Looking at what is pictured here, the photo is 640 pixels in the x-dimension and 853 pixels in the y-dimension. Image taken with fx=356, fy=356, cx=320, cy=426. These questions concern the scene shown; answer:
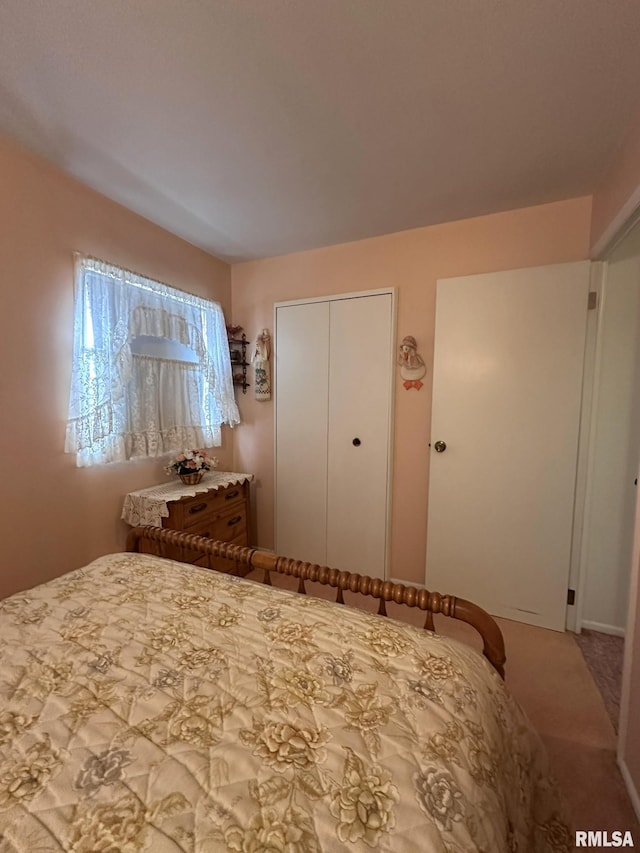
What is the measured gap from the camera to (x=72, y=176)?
182cm

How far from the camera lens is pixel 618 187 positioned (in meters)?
1.63

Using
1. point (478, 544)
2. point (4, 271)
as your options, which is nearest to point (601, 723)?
point (478, 544)

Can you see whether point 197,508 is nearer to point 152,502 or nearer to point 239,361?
point 152,502

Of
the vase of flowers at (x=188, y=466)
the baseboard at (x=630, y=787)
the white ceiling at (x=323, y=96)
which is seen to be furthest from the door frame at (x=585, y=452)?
the vase of flowers at (x=188, y=466)

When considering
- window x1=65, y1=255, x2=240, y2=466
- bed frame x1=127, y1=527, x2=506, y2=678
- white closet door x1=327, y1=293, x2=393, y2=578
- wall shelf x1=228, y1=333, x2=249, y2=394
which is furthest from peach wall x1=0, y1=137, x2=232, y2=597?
white closet door x1=327, y1=293, x2=393, y2=578

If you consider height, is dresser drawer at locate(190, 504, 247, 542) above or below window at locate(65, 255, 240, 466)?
below

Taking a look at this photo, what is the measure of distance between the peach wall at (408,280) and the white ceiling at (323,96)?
20cm

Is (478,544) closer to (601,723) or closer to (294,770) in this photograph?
(601,723)

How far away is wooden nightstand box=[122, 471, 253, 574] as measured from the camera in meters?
2.07

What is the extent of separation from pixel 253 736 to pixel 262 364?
2.44 meters

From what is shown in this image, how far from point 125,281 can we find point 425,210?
1.83 m

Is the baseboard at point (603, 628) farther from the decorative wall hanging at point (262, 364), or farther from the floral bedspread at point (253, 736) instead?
the decorative wall hanging at point (262, 364)

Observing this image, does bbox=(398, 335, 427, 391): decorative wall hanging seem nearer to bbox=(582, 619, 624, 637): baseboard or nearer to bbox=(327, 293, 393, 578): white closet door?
bbox=(327, 293, 393, 578): white closet door

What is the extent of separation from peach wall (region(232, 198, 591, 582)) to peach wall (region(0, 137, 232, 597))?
42.7 inches
